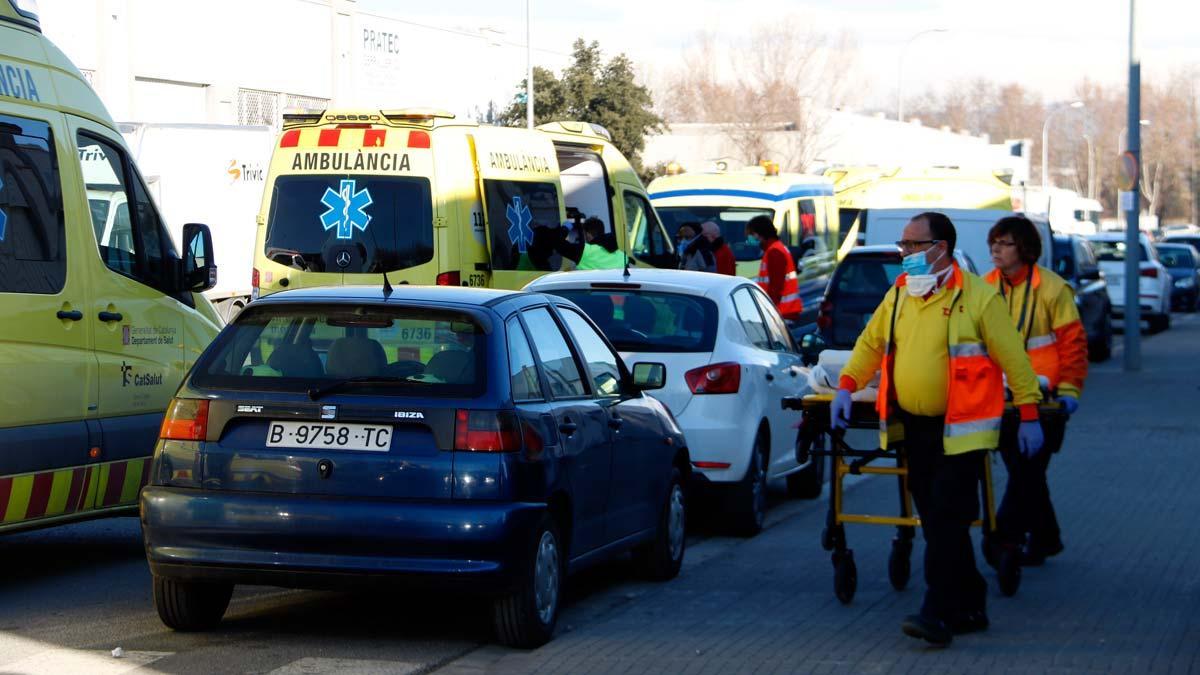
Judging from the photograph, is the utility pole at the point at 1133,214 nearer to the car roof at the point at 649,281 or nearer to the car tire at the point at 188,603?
the car roof at the point at 649,281

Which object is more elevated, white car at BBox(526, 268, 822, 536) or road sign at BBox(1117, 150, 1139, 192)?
road sign at BBox(1117, 150, 1139, 192)

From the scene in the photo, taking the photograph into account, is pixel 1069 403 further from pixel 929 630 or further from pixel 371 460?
pixel 371 460

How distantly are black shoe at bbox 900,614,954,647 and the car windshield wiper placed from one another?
228 cm

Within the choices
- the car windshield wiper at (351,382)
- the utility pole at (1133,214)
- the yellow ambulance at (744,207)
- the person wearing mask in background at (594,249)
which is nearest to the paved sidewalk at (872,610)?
the car windshield wiper at (351,382)

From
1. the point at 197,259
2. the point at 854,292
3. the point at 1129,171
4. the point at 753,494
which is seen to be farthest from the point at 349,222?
the point at 1129,171

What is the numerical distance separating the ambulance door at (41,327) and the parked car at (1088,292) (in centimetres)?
1888

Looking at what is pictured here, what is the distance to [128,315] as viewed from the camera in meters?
8.62

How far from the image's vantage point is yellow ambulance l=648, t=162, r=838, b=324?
2452cm

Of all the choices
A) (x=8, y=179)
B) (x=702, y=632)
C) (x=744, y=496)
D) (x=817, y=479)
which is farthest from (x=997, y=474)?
(x=8, y=179)

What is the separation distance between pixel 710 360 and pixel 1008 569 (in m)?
2.42

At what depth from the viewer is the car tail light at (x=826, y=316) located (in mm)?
18656

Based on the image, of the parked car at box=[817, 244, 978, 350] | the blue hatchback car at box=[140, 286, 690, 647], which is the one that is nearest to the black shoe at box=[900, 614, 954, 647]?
the blue hatchback car at box=[140, 286, 690, 647]

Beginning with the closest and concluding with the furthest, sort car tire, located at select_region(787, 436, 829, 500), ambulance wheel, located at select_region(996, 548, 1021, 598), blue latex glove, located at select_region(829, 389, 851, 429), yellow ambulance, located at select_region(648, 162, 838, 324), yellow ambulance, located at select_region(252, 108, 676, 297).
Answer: blue latex glove, located at select_region(829, 389, 851, 429) < ambulance wheel, located at select_region(996, 548, 1021, 598) < car tire, located at select_region(787, 436, 829, 500) < yellow ambulance, located at select_region(252, 108, 676, 297) < yellow ambulance, located at select_region(648, 162, 838, 324)

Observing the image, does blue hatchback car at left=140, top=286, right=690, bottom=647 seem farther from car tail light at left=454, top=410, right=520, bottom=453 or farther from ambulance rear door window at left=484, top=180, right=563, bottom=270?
ambulance rear door window at left=484, top=180, right=563, bottom=270
